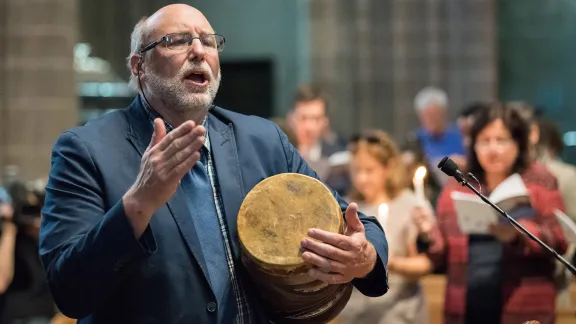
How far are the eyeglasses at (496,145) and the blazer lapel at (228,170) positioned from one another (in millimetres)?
2171

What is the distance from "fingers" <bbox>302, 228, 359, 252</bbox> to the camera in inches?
108

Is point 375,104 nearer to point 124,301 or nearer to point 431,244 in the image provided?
point 431,244

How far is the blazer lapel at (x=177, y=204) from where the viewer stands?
2869 mm

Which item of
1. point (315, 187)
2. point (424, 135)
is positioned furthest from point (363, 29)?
point (315, 187)

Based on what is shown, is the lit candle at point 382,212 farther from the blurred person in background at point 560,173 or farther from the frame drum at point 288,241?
the frame drum at point 288,241

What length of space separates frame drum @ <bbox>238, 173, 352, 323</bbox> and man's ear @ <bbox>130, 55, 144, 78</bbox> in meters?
0.53

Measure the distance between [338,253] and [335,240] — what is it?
35 millimetres

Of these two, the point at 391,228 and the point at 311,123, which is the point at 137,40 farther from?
the point at 311,123

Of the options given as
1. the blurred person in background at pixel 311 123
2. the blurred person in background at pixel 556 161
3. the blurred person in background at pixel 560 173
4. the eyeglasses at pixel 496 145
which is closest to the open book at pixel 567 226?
the blurred person in background at pixel 560 173

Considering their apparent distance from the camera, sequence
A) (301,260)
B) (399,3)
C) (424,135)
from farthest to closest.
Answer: (399,3) → (424,135) → (301,260)

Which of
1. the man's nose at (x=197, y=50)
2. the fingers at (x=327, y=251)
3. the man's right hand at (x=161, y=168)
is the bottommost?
the fingers at (x=327, y=251)

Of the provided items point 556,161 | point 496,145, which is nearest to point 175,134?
point 496,145

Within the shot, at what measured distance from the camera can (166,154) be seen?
2.59 m

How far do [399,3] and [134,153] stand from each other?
23.1 ft
